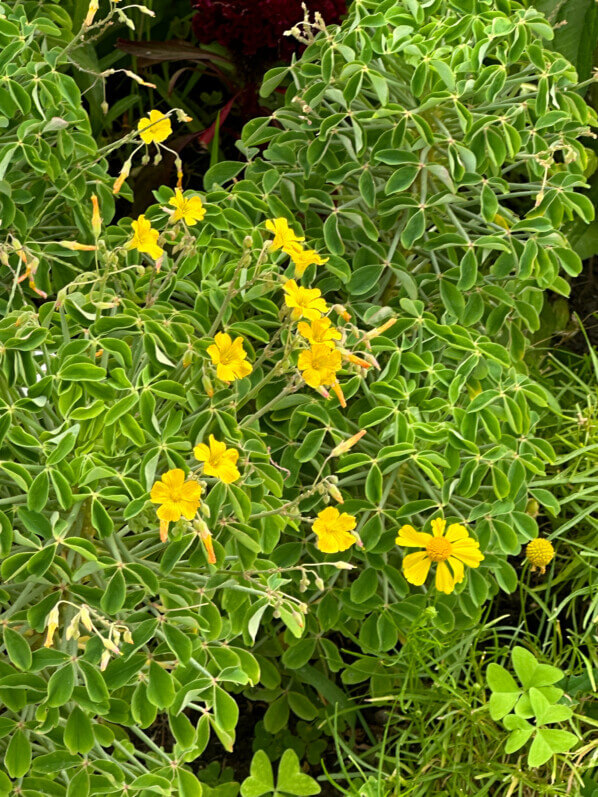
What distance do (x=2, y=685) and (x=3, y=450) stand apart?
0.30 meters

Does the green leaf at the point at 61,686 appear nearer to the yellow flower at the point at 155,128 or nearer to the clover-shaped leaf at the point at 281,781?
the clover-shaped leaf at the point at 281,781

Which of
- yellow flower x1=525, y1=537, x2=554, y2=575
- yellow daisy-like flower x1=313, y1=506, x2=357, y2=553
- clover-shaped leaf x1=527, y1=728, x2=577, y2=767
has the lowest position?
yellow flower x1=525, y1=537, x2=554, y2=575

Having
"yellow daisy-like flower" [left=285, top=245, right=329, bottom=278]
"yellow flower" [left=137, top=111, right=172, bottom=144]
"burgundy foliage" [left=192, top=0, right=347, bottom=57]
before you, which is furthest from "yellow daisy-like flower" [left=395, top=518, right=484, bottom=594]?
"burgundy foliage" [left=192, top=0, right=347, bottom=57]

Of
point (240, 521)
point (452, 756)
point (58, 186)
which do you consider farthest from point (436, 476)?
point (58, 186)

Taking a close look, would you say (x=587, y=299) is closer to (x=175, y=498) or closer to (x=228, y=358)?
(x=228, y=358)

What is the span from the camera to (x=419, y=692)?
169 centimetres

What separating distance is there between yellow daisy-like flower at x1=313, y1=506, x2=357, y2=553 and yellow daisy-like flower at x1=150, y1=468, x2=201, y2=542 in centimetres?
18

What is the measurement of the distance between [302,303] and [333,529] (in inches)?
11.0

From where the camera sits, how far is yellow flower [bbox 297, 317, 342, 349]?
1294 mm

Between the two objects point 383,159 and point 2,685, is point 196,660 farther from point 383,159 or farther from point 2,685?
point 383,159

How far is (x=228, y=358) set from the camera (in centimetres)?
133

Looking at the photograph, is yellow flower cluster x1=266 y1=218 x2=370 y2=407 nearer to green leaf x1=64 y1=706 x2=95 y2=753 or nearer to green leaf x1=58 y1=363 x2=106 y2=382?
green leaf x1=58 y1=363 x2=106 y2=382

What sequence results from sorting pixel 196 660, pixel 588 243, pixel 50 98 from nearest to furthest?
pixel 196 660, pixel 50 98, pixel 588 243

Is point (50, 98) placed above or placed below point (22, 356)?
above
